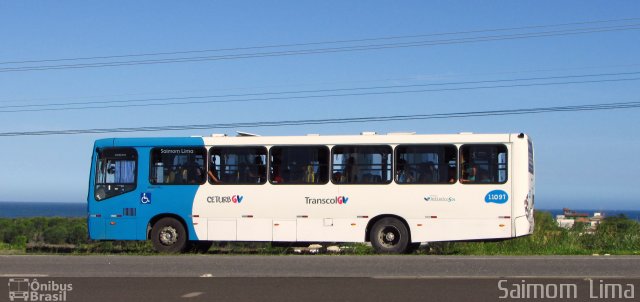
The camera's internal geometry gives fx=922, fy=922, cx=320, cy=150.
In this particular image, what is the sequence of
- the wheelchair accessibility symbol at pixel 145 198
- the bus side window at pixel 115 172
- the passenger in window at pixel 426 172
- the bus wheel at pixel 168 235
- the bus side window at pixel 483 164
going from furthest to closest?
1. the bus side window at pixel 115 172
2. the wheelchair accessibility symbol at pixel 145 198
3. the bus wheel at pixel 168 235
4. the passenger in window at pixel 426 172
5. the bus side window at pixel 483 164

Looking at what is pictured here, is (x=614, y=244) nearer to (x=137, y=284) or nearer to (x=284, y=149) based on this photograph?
(x=284, y=149)

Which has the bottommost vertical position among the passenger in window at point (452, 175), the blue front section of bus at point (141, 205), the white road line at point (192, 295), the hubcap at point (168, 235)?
the white road line at point (192, 295)

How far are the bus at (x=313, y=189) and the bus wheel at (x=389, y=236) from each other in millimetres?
26

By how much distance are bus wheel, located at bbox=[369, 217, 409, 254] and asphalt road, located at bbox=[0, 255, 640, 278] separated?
367cm

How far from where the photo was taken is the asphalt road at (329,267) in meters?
14.2

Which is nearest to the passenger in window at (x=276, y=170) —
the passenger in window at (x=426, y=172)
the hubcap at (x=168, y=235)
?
the hubcap at (x=168, y=235)

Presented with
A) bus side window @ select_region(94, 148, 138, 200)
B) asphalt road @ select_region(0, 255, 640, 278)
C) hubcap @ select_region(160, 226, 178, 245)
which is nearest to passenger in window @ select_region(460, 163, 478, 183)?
asphalt road @ select_region(0, 255, 640, 278)

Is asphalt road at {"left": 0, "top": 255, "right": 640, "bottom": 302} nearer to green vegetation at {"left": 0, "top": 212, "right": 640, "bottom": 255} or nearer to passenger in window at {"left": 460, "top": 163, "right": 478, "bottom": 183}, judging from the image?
passenger in window at {"left": 460, "top": 163, "right": 478, "bottom": 183}

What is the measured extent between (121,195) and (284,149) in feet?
13.7

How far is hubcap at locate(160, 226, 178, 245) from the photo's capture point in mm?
21906

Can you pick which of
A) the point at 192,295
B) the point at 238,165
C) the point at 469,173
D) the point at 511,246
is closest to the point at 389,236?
the point at 469,173

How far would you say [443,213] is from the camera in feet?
68.5

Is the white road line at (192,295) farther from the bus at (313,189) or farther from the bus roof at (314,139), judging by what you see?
the bus roof at (314,139)

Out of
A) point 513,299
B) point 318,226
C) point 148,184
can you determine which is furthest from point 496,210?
point 513,299
